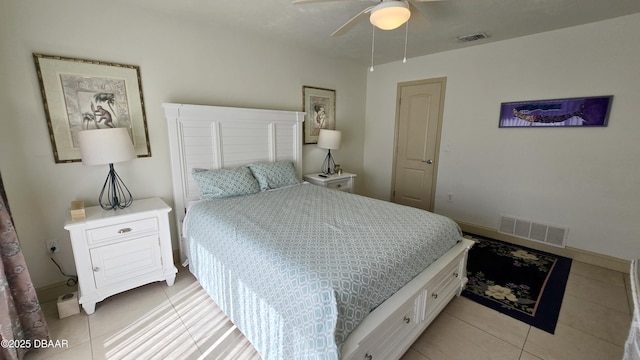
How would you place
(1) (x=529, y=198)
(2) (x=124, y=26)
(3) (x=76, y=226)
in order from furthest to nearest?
(1) (x=529, y=198) → (2) (x=124, y=26) → (3) (x=76, y=226)

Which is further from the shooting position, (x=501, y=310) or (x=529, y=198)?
(x=529, y=198)

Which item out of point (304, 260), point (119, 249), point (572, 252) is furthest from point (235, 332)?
point (572, 252)

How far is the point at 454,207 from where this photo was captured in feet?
12.3

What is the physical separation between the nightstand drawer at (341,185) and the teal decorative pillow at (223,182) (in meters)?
1.20

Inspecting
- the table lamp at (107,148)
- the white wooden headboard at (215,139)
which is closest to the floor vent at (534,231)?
the white wooden headboard at (215,139)

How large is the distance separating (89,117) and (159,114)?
50 cm

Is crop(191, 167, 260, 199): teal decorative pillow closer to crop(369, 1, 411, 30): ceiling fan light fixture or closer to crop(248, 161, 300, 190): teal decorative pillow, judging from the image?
crop(248, 161, 300, 190): teal decorative pillow

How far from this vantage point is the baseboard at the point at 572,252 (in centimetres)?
264

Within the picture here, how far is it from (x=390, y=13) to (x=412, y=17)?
0.39 meters

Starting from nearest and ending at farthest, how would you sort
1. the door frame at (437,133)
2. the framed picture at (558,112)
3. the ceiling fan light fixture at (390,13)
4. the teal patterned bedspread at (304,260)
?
the teal patterned bedspread at (304,260)
the ceiling fan light fixture at (390,13)
the framed picture at (558,112)
the door frame at (437,133)

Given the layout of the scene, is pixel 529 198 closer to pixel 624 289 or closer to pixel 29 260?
pixel 624 289

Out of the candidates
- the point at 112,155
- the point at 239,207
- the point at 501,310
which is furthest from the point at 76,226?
the point at 501,310

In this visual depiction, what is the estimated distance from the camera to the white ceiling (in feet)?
7.20

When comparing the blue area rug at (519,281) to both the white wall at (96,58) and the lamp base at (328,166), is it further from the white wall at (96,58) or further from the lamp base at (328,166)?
the white wall at (96,58)
